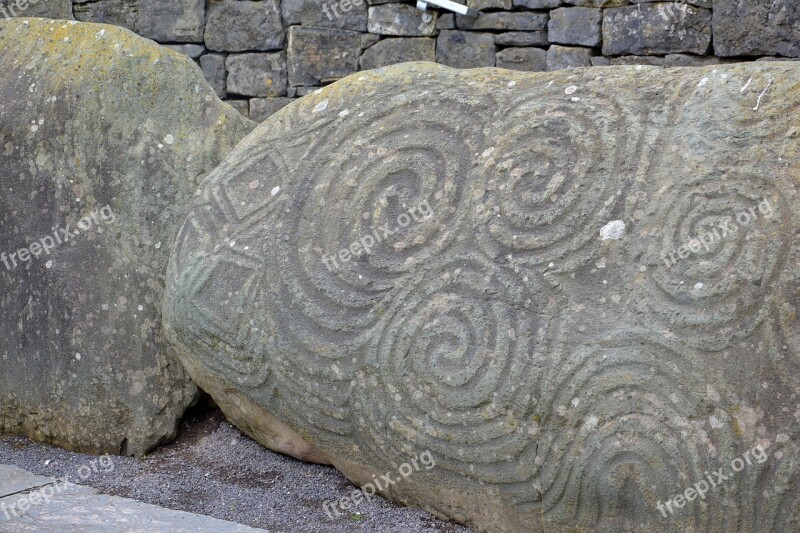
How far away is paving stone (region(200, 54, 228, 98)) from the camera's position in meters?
7.73

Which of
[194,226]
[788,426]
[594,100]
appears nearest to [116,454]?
[194,226]

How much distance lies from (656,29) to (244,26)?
334 centimetres

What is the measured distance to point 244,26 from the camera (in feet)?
24.9

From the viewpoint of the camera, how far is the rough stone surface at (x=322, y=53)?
7.26m

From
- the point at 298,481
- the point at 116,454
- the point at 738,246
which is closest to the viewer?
the point at 738,246

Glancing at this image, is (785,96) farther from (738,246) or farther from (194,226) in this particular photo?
(194,226)

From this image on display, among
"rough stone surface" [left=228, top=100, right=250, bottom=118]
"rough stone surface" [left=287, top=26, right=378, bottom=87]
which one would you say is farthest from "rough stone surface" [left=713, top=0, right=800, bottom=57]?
"rough stone surface" [left=228, top=100, right=250, bottom=118]

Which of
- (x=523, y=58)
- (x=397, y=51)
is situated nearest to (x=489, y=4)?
(x=523, y=58)

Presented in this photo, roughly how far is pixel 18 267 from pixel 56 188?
30cm

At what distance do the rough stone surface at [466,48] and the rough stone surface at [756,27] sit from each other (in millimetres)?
1654

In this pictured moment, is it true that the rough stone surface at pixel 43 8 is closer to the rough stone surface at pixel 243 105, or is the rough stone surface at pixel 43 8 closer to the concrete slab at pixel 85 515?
the rough stone surface at pixel 243 105

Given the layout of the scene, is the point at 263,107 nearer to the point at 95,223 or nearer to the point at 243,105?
the point at 243,105

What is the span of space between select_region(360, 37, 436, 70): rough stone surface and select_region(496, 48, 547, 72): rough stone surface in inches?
21.6

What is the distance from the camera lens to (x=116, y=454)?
296 cm
